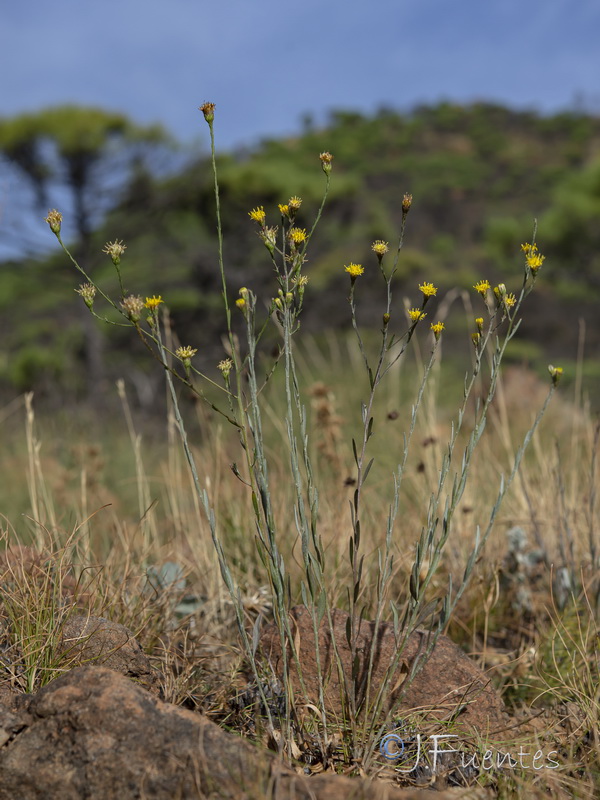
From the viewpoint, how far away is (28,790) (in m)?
1.42

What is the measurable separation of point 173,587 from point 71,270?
10853mm

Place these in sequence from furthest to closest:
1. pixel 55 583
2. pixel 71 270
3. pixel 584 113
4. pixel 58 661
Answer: pixel 584 113, pixel 71 270, pixel 55 583, pixel 58 661

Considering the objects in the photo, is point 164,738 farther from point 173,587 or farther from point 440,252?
point 440,252

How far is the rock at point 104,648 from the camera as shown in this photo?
5.94 feet

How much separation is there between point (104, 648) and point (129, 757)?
470 millimetres

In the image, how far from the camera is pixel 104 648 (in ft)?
6.06

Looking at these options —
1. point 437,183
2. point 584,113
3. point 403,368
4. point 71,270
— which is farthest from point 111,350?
point 584,113

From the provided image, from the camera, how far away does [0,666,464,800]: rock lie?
134 centimetres

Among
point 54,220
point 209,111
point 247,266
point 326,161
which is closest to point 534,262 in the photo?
point 326,161

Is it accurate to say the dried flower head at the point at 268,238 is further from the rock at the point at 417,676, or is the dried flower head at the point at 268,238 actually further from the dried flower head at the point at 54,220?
the rock at the point at 417,676

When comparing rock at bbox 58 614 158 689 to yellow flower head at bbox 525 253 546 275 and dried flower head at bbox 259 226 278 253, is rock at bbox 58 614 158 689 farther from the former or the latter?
yellow flower head at bbox 525 253 546 275

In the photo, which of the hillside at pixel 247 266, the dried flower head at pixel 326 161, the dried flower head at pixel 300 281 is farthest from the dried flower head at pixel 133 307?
the hillside at pixel 247 266

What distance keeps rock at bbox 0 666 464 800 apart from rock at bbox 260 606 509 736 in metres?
0.42

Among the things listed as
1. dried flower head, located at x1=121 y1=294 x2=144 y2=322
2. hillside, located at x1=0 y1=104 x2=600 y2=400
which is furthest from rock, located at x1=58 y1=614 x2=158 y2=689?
hillside, located at x1=0 y1=104 x2=600 y2=400
